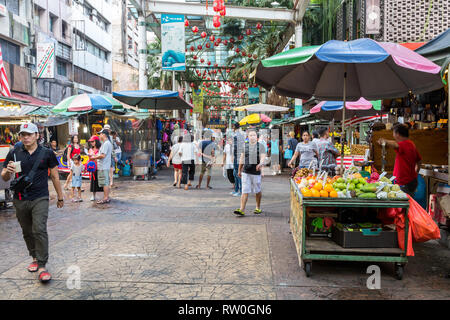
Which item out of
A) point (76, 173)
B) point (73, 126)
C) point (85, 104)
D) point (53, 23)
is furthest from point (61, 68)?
point (76, 173)

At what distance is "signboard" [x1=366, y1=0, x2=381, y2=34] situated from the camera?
516 inches

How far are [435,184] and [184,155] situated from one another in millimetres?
8027

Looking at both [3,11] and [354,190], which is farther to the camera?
[3,11]

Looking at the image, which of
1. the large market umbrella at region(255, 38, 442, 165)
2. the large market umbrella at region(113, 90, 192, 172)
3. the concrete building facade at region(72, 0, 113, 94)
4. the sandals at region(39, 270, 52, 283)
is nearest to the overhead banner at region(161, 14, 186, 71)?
the large market umbrella at region(113, 90, 192, 172)

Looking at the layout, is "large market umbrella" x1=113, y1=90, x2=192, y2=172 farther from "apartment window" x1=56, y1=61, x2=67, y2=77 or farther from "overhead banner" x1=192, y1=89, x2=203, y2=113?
"overhead banner" x1=192, y1=89, x2=203, y2=113

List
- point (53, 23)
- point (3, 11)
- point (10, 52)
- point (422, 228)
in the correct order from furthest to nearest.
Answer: point (53, 23)
point (10, 52)
point (3, 11)
point (422, 228)

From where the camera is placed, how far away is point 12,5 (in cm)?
2170

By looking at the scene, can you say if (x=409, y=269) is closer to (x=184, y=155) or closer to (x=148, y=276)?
(x=148, y=276)

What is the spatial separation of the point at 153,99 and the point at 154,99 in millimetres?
172

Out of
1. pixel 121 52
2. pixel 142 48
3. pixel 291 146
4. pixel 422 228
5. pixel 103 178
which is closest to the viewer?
pixel 422 228

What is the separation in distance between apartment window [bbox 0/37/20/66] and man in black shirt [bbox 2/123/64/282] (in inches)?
752

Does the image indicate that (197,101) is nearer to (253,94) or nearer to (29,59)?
(253,94)

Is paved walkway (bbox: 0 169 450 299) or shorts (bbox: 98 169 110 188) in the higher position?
shorts (bbox: 98 169 110 188)
